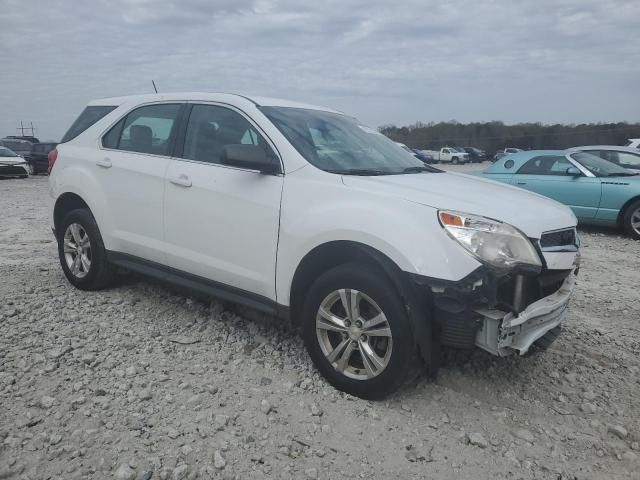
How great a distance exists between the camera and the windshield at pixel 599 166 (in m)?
8.71

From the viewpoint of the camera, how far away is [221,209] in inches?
140

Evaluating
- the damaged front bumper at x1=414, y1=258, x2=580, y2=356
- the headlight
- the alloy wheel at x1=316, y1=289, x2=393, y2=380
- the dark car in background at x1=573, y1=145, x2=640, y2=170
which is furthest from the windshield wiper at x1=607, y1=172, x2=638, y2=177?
the alloy wheel at x1=316, y1=289, x2=393, y2=380

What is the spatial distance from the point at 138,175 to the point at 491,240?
2813 millimetres

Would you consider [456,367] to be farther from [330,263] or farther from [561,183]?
[561,183]

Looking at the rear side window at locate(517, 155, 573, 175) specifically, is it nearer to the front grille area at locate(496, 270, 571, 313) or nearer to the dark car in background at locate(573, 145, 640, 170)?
the dark car in background at locate(573, 145, 640, 170)

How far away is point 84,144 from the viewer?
4738 millimetres

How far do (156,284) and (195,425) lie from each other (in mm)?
2581

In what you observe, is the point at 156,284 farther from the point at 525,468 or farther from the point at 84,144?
the point at 525,468

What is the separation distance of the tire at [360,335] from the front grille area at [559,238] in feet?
2.95

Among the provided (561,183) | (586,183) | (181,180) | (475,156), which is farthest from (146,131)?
(475,156)

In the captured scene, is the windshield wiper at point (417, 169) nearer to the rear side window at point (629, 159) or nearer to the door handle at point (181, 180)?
the door handle at point (181, 180)

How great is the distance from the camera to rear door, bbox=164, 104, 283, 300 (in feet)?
11.1

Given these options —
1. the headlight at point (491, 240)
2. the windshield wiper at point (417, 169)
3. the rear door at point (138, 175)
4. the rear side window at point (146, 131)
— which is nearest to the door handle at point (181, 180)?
the rear door at point (138, 175)

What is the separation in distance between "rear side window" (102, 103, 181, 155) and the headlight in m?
2.39
